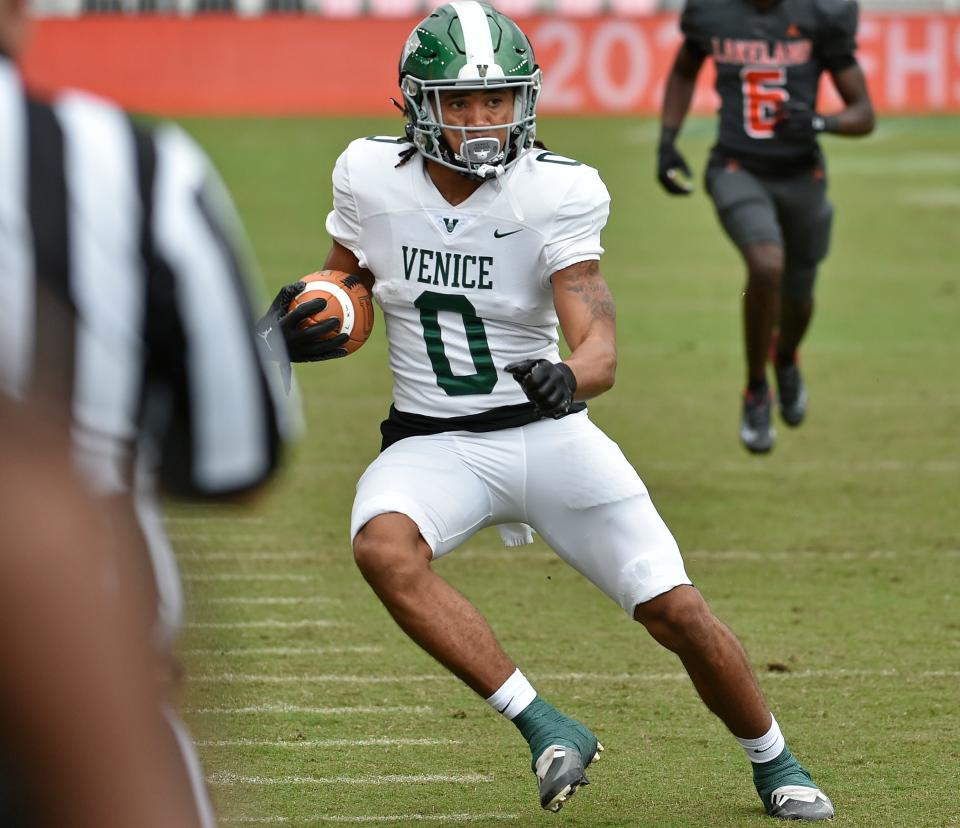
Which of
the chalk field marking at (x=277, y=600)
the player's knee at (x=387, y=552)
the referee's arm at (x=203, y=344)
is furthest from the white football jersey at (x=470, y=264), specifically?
the referee's arm at (x=203, y=344)

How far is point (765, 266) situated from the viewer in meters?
7.23

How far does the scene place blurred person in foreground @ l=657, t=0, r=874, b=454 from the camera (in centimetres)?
758

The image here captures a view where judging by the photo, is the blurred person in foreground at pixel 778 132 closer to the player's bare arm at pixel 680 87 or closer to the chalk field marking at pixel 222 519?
the player's bare arm at pixel 680 87

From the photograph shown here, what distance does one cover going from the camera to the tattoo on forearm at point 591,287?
400cm

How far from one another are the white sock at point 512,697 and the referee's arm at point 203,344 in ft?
6.79

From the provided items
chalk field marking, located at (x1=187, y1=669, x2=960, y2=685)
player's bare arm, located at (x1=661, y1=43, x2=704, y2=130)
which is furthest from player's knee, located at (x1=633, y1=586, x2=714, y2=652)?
player's bare arm, located at (x1=661, y1=43, x2=704, y2=130)

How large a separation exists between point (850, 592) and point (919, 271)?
26.4 ft

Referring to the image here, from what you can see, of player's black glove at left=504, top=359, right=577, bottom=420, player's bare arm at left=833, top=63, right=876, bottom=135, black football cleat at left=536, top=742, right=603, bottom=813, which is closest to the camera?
player's black glove at left=504, top=359, right=577, bottom=420

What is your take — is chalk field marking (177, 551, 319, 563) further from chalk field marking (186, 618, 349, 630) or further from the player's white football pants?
the player's white football pants

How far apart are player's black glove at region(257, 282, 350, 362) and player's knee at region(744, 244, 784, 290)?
335 cm

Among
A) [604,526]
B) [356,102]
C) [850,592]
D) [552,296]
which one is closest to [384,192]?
[552,296]

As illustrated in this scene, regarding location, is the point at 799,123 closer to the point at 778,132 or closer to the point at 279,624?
the point at 778,132

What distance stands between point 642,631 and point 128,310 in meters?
3.99

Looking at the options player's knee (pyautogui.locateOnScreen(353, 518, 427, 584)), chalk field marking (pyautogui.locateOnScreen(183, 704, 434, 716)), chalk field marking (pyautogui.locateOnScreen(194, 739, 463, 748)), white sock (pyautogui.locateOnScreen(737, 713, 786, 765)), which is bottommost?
chalk field marking (pyautogui.locateOnScreen(183, 704, 434, 716))
